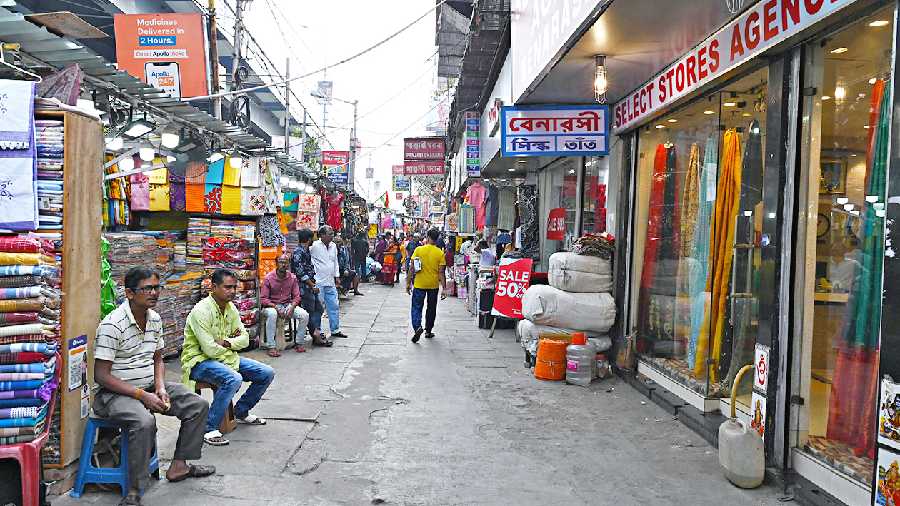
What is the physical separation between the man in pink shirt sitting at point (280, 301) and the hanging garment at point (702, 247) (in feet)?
18.7

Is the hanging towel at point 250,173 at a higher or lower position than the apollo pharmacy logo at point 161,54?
lower

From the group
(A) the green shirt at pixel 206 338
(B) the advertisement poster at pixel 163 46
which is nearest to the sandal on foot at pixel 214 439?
(A) the green shirt at pixel 206 338

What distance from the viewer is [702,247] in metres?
6.72

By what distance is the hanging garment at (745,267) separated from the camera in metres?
5.67

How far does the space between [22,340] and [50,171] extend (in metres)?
1.06

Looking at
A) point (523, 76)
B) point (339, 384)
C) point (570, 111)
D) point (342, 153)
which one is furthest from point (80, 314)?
point (342, 153)

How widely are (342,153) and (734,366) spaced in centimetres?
2580

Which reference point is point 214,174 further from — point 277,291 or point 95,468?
point 95,468

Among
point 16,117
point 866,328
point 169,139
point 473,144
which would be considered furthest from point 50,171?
point 473,144

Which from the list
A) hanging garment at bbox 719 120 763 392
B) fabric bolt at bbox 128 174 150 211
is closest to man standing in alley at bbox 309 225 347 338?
fabric bolt at bbox 128 174 150 211

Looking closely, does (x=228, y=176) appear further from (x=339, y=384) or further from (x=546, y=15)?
(x=546, y=15)

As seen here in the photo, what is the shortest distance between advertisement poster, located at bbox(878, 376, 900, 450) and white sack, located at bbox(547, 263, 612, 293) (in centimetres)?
476

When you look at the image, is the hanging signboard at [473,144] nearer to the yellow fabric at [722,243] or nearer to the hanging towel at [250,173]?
the hanging towel at [250,173]

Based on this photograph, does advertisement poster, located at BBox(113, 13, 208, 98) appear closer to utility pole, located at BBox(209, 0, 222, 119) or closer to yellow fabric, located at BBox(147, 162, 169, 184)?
utility pole, located at BBox(209, 0, 222, 119)
